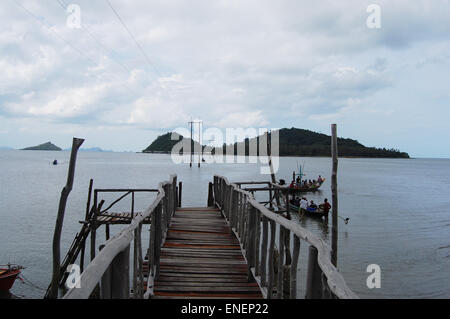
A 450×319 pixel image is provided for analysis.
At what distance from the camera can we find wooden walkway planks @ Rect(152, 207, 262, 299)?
5.14 m

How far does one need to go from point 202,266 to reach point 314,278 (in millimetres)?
3728

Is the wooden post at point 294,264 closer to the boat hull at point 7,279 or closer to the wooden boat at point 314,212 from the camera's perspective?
the boat hull at point 7,279

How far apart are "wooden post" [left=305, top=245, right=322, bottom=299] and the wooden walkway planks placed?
2.49 m

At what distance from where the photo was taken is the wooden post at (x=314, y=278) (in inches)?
107

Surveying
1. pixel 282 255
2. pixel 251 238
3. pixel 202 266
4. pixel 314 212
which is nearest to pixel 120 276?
pixel 282 255

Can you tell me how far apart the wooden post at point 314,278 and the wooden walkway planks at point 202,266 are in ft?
8.18

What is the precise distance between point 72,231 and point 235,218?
18.0 m

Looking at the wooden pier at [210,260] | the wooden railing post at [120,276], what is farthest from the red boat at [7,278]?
the wooden railing post at [120,276]

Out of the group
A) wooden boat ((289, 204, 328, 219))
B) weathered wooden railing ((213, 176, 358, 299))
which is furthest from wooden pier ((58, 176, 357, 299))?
wooden boat ((289, 204, 328, 219))

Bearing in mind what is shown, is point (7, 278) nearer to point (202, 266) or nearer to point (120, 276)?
point (202, 266)

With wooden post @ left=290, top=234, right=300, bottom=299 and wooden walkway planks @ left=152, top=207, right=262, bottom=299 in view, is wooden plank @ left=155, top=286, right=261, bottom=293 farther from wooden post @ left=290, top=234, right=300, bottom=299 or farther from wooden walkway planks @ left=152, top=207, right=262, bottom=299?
wooden post @ left=290, top=234, right=300, bottom=299

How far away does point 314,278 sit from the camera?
273 cm

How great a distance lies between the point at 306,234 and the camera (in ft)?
10.4
